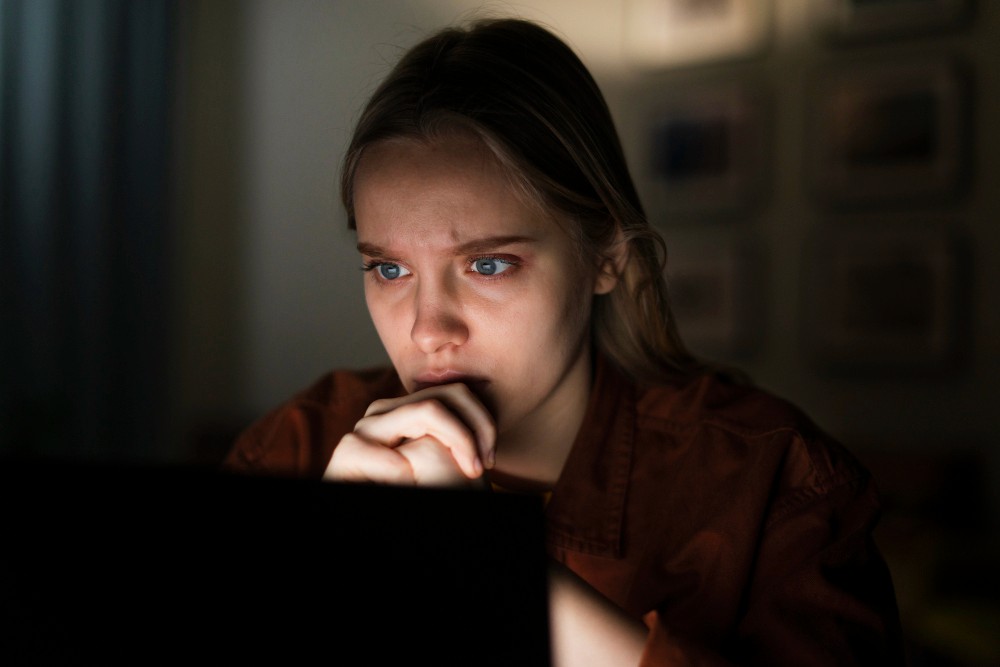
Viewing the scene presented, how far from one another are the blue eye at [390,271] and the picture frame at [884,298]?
5.88 feet

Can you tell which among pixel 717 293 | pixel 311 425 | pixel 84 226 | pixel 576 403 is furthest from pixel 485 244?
pixel 84 226

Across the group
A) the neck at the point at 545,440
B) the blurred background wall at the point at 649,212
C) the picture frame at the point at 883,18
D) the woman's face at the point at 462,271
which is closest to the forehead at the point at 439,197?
the woman's face at the point at 462,271

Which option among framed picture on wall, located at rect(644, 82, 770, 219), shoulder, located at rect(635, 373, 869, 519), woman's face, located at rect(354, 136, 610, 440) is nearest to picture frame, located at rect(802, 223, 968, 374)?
framed picture on wall, located at rect(644, 82, 770, 219)

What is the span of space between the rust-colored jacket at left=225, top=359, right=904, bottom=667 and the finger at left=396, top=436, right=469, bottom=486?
235mm

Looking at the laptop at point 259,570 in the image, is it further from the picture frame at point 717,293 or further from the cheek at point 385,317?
the picture frame at point 717,293

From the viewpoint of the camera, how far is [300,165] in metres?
2.67

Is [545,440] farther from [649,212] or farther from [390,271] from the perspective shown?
[649,212]

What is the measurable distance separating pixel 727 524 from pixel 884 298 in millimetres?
1665

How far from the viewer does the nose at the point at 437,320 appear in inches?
24.4

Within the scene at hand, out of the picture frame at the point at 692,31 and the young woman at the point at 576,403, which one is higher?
the picture frame at the point at 692,31

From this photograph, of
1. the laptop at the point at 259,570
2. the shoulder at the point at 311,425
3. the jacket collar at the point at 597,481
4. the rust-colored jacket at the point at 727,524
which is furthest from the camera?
the shoulder at the point at 311,425

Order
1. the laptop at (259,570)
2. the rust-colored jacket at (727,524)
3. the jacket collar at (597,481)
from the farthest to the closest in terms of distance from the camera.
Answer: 1. the jacket collar at (597,481)
2. the rust-colored jacket at (727,524)
3. the laptop at (259,570)

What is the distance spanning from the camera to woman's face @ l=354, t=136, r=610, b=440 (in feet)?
2.06

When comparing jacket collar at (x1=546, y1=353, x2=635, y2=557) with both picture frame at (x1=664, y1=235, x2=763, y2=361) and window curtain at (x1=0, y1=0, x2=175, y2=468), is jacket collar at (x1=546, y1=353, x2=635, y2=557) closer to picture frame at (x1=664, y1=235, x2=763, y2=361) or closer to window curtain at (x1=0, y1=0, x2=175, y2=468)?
picture frame at (x1=664, y1=235, x2=763, y2=361)
